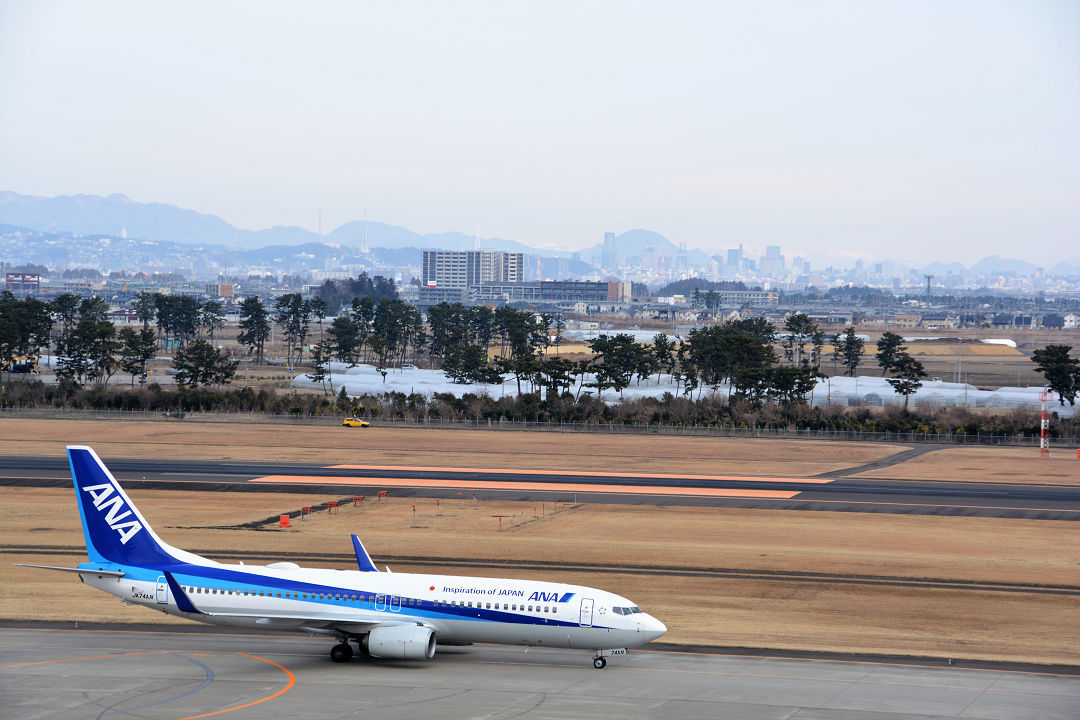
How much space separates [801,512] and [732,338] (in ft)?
267

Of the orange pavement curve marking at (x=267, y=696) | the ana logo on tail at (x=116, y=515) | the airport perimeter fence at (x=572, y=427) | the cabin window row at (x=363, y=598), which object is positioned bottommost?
the orange pavement curve marking at (x=267, y=696)

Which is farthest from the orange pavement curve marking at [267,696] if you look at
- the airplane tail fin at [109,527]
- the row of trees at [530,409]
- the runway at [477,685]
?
the row of trees at [530,409]

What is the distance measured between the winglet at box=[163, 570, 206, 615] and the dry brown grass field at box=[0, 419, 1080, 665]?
8594mm

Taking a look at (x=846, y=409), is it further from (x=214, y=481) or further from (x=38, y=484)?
(x=38, y=484)

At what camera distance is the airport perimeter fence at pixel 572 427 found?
403ft

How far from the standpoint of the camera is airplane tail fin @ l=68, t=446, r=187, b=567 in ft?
146

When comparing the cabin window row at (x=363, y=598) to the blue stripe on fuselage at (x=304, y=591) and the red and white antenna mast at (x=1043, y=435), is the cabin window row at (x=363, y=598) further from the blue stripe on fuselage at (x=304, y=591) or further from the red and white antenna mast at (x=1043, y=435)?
the red and white antenna mast at (x=1043, y=435)

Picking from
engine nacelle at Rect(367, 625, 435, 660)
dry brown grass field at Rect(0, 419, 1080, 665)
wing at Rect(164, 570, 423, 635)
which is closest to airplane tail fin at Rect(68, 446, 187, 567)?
wing at Rect(164, 570, 423, 635)

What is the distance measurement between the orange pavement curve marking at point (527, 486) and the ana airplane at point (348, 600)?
41904 millimetres

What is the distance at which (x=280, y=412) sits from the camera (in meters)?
140

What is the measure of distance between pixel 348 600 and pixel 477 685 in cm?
686

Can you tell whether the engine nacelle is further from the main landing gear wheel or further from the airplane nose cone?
the airplane nose cone

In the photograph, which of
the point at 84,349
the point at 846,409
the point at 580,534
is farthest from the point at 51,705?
the point at 84,349

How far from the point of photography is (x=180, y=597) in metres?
42.8
